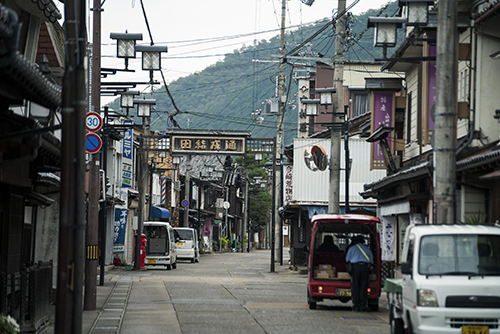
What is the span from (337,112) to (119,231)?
60.2 feet

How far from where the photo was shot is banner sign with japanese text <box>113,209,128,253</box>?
3978cm

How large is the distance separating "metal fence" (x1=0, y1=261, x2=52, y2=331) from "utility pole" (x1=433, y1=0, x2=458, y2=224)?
7470 millimetres

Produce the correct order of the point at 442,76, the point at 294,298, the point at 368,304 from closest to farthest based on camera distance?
the point at 442,76 < the point at 368,304 < the point at 294,298

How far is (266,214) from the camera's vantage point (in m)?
102

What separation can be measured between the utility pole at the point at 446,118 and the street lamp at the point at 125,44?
9.51 m

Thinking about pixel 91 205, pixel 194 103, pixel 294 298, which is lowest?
pixel 294 298

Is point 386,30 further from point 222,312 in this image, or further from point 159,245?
point 159,245

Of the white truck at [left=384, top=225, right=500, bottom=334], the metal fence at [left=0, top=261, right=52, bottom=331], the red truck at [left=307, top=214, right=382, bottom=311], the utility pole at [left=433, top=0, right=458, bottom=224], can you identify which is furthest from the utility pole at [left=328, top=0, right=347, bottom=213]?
the white truck at [left=384, top=225, right=500, bottom=334]

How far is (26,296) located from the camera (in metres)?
13.5

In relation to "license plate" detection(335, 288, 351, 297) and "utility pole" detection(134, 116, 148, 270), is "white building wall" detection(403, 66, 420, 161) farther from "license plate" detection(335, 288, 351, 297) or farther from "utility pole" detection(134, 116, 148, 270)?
"utility pole" detection(134, 116, 148, 270)

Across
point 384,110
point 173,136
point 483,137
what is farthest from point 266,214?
point 483,137

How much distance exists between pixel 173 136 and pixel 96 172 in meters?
21.5

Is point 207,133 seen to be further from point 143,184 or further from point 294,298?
point 294,298

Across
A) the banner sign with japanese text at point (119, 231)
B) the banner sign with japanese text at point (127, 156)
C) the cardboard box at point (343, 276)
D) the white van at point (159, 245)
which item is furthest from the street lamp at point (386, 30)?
the banner sign with japanese text at point (119, 231)
